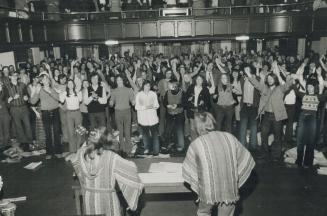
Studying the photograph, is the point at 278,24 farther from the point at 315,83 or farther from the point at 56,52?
the point at 56,52

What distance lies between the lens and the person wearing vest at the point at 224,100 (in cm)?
743

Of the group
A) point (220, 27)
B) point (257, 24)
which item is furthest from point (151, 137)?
point (257, 24)

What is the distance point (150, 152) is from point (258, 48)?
16022mm

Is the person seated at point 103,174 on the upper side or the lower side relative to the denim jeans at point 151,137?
upper

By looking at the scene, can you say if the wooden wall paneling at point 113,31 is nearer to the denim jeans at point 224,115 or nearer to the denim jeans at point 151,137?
the denim jeans at point 151,137

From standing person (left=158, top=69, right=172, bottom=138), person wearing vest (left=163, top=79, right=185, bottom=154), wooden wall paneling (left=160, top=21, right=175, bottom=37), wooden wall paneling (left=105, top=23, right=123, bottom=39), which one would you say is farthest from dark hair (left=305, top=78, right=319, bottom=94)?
wooden wall paneling (left=105, top=23, right=123, bottom=39)

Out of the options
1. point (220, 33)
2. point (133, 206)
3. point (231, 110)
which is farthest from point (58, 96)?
point (220, 33)

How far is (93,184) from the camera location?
3.73m

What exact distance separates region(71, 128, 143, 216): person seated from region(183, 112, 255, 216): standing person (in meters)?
0.73

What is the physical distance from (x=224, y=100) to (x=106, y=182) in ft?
14.3

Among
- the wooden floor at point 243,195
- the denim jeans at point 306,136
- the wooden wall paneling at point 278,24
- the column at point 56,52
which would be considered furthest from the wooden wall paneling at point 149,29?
the column at point 56,52

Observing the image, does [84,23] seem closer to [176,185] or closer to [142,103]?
[142,103]

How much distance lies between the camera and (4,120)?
836 centimetres

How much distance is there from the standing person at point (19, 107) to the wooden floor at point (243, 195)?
164cm
